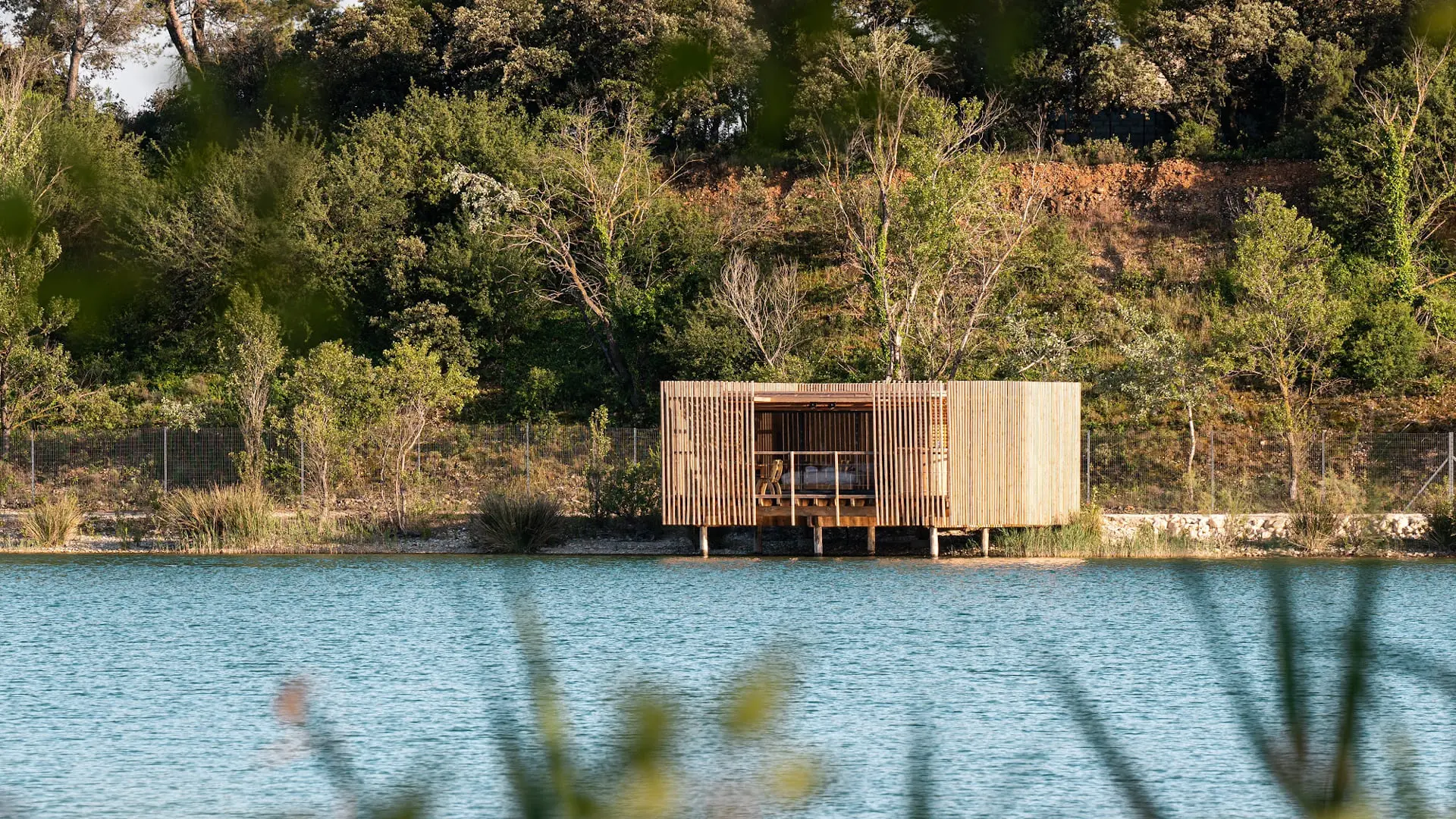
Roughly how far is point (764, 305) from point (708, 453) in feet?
36.6

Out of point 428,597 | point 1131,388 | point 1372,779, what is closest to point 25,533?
point 428,597

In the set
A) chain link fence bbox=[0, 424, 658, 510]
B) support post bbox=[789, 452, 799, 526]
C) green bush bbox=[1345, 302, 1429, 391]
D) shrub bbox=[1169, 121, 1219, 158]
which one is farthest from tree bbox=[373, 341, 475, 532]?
shrub bbox=[1169, 121, 1219, 158]

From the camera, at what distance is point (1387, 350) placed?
40.4 metres

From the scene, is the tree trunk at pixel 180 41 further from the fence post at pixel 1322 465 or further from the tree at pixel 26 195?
the fence post at pixel 1322 465

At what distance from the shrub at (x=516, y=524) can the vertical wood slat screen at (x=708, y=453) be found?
3155 millimetres

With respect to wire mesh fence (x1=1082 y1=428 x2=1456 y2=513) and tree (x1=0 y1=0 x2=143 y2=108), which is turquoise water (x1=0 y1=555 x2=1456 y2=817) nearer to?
tree (x1=0 y1=0 x2=143 y2=108)

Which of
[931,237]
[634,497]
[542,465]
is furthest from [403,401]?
[931,237]

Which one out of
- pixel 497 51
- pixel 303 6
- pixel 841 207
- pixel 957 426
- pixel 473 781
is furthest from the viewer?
pixel 497 51

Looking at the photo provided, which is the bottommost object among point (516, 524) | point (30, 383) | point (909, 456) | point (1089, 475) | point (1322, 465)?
point (516, 524)

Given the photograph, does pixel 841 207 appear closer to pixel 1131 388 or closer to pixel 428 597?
pixel 1131 388

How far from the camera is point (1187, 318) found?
146 ft

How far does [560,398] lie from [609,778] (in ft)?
138

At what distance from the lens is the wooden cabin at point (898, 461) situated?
30859mm

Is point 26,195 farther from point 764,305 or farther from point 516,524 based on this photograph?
point 764,305
